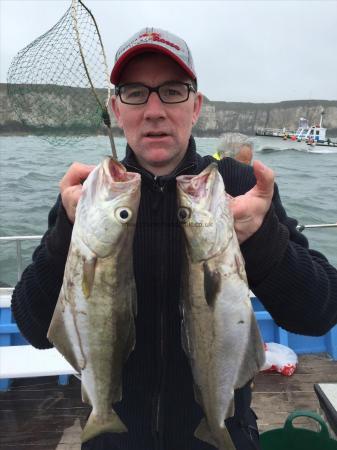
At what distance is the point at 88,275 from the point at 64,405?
336 centimetres

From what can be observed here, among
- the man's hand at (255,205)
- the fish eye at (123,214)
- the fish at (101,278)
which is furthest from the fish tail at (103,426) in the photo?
the man's hand at (255,205)

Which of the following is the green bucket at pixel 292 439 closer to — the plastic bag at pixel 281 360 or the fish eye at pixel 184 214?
the plastic bag at pixel 281 360

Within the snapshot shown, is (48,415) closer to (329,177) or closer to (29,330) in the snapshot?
(29,330)

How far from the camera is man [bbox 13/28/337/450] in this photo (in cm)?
196

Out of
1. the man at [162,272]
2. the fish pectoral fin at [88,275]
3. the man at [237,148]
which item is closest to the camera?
the fish pectoral fin at [88,275]

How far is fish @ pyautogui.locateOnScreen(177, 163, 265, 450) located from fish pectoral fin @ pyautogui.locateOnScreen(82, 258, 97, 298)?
427 millimetres

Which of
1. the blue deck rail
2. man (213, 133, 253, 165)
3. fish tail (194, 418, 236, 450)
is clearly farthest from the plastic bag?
fish tail (194, 418, 236, 450)

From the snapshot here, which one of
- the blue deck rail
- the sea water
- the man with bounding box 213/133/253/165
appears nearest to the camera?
the blue deck rail

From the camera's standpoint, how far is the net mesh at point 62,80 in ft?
11.4

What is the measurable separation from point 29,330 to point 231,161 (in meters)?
1.48

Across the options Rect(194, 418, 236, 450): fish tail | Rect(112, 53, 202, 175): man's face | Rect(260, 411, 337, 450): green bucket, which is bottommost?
Rect(260, 411, 337, 450): green bucket

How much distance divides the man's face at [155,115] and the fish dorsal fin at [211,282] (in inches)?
26.7

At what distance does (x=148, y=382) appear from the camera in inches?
82.9

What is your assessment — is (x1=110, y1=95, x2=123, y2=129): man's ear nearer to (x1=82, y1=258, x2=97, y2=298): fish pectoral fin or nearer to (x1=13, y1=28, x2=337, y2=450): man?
(x1=13, y1=28, x2=337, y2=450): man
